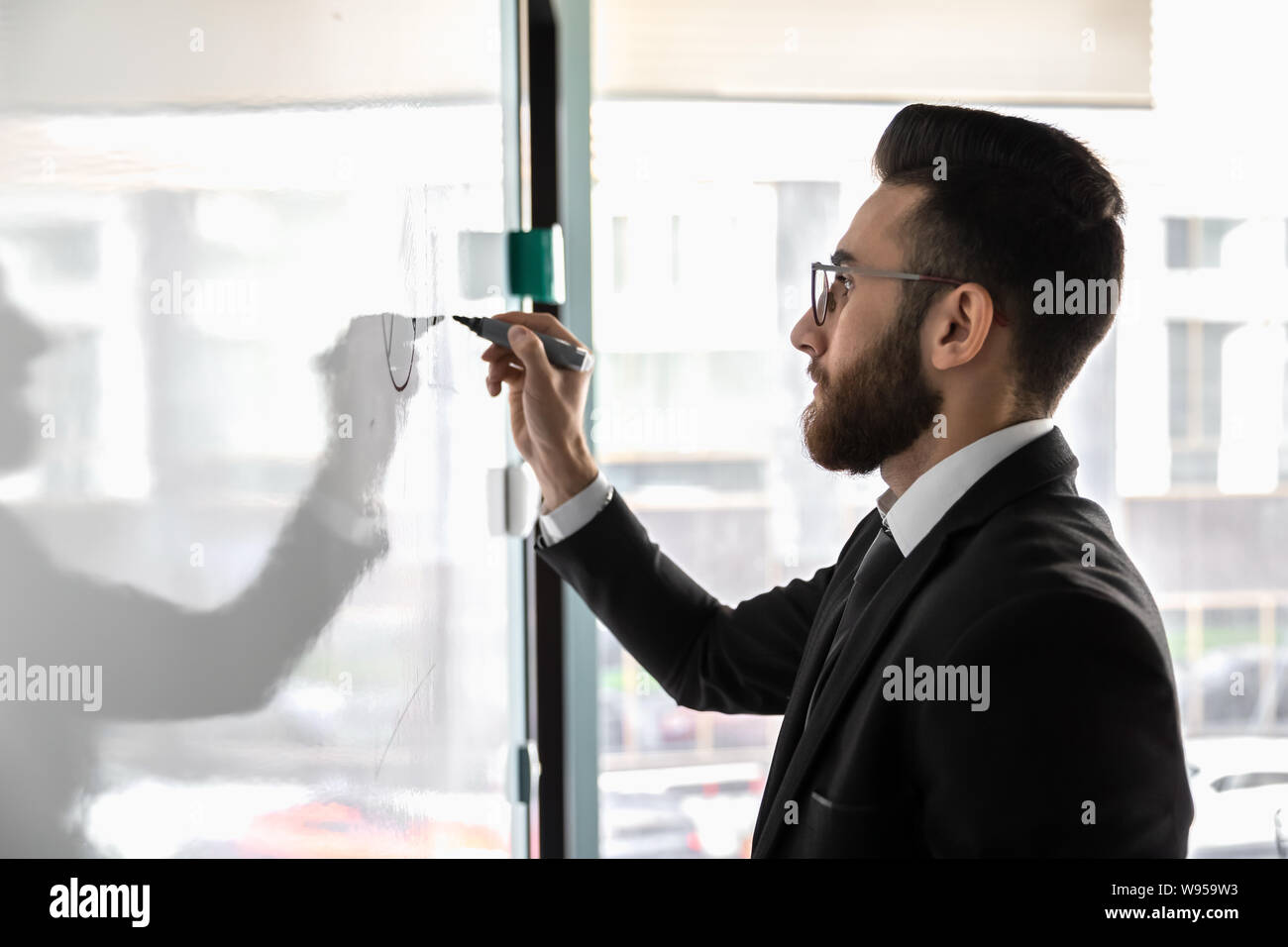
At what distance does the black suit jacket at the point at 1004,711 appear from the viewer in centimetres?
54

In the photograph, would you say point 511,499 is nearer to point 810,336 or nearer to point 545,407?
point 545,407

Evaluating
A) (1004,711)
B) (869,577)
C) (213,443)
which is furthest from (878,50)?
(213,443)

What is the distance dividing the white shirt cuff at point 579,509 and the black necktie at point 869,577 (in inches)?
11.4

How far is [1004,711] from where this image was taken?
55 cm

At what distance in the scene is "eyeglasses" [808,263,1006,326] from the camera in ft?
2.54

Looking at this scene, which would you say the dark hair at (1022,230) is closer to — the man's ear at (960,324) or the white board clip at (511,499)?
the man's ear at (960,324)

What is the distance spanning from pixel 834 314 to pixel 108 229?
685 millimetres

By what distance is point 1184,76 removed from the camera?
1.50m

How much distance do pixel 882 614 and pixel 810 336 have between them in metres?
0.31

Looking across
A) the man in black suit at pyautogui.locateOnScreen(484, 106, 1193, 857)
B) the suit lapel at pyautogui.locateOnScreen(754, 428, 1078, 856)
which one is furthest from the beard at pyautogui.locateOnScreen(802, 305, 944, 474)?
the suit lapel at pyautogui.locateOnScreen(754, 428, 1078, 856)

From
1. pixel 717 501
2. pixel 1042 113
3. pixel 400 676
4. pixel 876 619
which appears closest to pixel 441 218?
pixel 400 676

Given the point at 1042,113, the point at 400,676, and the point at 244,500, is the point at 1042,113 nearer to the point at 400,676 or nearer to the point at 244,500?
the point at 400,676

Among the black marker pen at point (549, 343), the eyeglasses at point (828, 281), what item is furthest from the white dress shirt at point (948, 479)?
the black marker pen at point (549, 343)

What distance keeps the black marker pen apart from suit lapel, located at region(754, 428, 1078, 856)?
340mm
